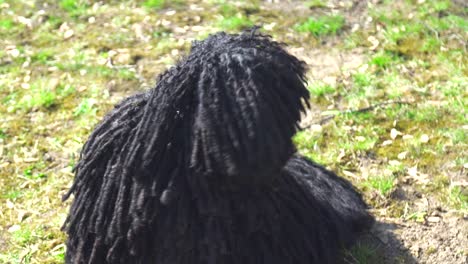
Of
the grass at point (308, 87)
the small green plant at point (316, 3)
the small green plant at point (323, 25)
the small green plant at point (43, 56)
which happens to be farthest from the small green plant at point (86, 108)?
the small green plant at point (316, 3)

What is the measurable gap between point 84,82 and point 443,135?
3.26 meters

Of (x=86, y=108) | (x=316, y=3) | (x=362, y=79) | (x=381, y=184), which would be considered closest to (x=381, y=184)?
(x=381, y=184)

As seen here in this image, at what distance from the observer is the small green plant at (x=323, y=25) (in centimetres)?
696

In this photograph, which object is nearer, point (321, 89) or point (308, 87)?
point (308, 87)

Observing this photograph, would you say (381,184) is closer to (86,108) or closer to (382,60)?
(382,60)

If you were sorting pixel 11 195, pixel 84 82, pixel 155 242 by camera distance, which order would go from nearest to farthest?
pixel 155 242 → pixel 11 195 → pixel 84 82

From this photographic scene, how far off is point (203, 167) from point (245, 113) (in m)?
0.30

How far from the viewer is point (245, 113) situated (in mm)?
2982

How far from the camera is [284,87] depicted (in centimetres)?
315

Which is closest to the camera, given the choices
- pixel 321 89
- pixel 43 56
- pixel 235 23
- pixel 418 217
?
pixel 418 217

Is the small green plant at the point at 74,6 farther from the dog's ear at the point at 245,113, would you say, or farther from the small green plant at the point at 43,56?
the dog's ear at the point at 245,113

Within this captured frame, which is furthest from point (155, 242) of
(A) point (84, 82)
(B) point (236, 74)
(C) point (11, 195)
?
(A) point (84, 82)

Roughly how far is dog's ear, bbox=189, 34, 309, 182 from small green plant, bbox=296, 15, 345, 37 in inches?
152

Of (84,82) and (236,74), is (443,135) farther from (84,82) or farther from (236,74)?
(84,82)
